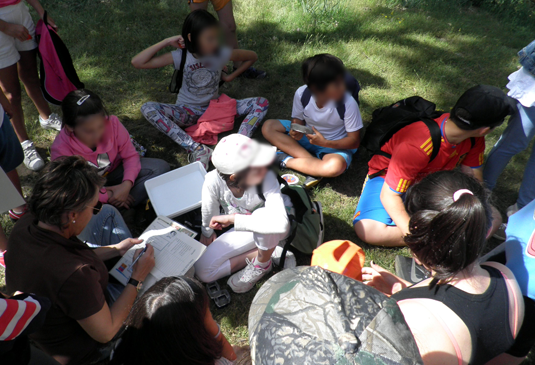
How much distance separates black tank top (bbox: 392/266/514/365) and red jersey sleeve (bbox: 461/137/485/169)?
1.49 meters

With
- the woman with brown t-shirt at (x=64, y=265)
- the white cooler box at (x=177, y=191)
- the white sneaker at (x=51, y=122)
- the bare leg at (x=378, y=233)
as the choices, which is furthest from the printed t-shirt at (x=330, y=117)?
the white sneaker at (x=51, y=122)

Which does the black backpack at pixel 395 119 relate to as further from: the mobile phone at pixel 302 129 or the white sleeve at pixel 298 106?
the white sleeve at pixel 298 106

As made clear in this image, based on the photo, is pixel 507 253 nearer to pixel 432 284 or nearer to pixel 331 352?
pixel 432 284

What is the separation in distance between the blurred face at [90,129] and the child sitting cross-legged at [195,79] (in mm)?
783

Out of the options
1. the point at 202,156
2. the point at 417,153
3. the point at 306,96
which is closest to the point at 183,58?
the point at 202,156

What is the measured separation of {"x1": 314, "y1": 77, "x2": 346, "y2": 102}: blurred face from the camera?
118 inches

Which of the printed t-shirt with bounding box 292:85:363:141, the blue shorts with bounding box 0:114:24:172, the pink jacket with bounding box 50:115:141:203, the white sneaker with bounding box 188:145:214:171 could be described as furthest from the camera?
the white sneaker with bounding box 188:145:214:171

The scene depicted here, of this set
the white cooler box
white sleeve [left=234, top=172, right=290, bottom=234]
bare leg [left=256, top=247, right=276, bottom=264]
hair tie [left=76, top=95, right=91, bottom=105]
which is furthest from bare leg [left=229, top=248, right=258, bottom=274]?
hair tie [left=76, top=95, right=91, bottom=105]

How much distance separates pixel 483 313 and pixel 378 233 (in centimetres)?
132

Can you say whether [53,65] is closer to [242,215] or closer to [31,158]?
[31,158]

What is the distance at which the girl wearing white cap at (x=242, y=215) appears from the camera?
6.85ft

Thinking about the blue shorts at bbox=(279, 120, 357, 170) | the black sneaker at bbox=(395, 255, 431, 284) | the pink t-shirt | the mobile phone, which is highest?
the pink t-shirt

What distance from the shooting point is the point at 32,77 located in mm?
3229

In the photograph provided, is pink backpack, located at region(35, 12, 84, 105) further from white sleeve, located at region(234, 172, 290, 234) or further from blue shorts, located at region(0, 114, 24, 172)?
white sleeve, located at region(234, 172, 290, 234)
